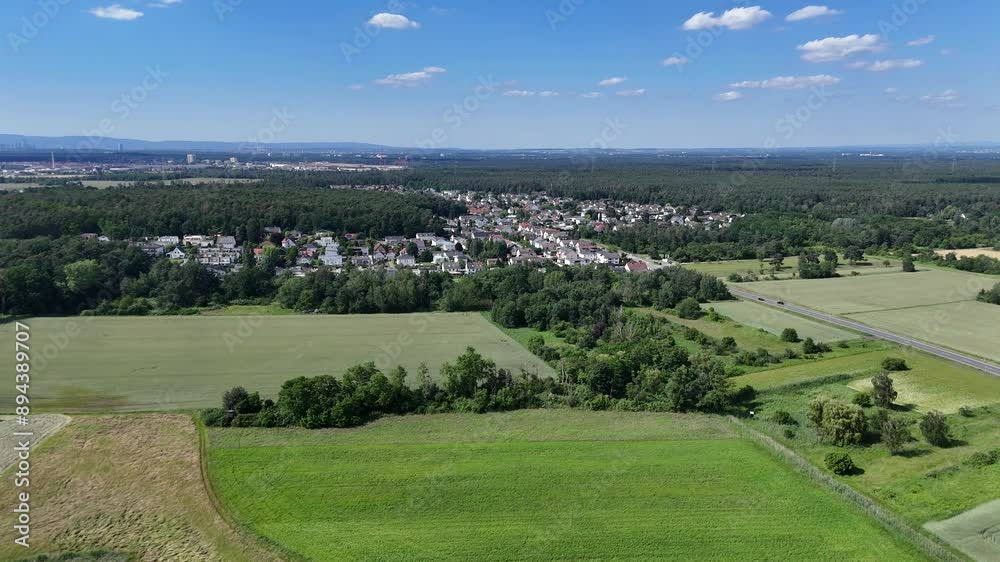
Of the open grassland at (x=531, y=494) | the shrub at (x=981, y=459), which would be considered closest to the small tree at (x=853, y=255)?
the shrub at (x=981, y=459)

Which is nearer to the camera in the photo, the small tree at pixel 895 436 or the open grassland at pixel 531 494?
the open grassland at pixel 531 494

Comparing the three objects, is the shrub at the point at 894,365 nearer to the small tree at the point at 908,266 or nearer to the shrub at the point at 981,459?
the shrub at the point at 981,459

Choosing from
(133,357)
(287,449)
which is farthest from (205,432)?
(133,357)

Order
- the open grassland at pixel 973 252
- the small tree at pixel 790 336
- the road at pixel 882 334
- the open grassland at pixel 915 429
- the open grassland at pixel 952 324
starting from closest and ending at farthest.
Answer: the open grassland at pixel 915 429, the road at pixel 882 334, the open grassland at pixel 952 324, the small tree at pixel 790 336, the open grassland at pixel 973 252

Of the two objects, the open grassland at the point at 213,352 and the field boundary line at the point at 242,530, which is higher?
the open grassland at the point at 213,352

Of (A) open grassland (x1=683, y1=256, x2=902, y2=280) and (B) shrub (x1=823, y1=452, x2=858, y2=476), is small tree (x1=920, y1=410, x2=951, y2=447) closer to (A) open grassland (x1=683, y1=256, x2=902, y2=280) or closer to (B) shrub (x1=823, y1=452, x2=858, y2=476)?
(B) shrub (x1=823, y1=452, x2=858, y2=476)

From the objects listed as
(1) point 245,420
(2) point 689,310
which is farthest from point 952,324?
(1) point 245,420

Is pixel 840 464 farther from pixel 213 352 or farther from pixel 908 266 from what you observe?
pixel 908 266
